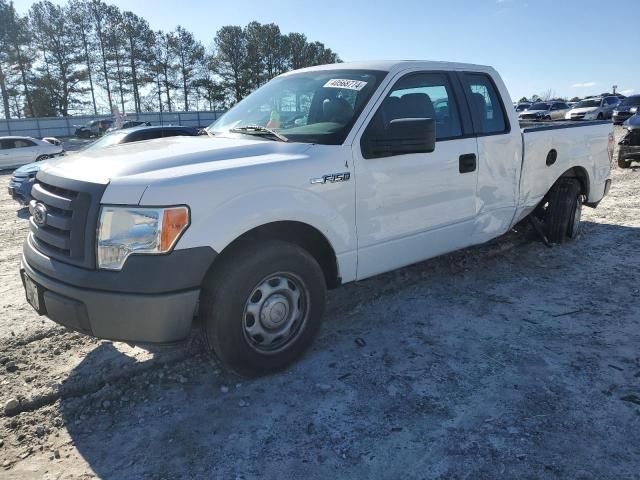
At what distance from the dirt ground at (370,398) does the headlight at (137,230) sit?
→ 1.00 metres

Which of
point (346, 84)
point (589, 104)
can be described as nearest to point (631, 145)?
point (346, 84)

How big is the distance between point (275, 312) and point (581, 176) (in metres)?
4.36

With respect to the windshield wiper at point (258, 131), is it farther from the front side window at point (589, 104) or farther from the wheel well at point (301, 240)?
the front side window at point (589, 104)

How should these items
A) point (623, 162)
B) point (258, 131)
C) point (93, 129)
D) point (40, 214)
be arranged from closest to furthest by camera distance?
point (40, 214) → point (258, 131) → point (623, 162) → point (93, 129)

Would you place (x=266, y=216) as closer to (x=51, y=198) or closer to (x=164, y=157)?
(x=164, y=157)

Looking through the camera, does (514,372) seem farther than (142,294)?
Yes

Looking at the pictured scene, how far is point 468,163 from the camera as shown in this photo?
411cm

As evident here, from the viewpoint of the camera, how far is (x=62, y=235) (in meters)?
2.82

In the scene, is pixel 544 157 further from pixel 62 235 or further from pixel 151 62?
pixel 151 62

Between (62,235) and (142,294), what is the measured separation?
652mm

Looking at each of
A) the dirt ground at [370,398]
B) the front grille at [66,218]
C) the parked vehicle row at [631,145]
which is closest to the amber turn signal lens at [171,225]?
the front grille at [66,218]

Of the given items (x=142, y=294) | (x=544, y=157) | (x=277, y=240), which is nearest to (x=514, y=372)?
(x=277, y=240)

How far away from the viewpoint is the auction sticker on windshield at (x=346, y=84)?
11.9ft

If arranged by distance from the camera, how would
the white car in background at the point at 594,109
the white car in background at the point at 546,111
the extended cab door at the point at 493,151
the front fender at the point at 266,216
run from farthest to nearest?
the white car in background at the point at 546,111 < the white car in background at the point at 594,109 < the extended cab door at the point at 493,151 < the front fender at the point at 266,216
